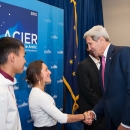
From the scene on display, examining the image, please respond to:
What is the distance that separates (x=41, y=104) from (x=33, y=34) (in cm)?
103

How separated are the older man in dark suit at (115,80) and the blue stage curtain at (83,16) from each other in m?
1.68

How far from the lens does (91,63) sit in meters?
3.19

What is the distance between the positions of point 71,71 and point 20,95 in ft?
4.66

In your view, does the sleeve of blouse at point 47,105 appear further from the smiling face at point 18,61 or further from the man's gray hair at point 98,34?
the man's gray hair at point 98,34

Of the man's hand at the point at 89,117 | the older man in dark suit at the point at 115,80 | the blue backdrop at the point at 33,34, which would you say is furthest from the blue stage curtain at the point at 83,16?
the older man in dark suit at the point at 115,80

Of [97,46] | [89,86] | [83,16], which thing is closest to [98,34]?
[97,46]

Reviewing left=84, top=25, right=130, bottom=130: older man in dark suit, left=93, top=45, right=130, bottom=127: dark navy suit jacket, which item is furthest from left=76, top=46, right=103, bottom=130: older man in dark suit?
left=93, top=45, right=130, bottom=127: dark navy suit jacket

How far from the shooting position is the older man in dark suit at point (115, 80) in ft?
6.16

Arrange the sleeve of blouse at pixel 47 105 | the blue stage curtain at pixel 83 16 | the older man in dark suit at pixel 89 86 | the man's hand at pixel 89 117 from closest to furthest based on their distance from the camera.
Answer: the sleeve of blouse at pixel 47 105
the man's hand at pixel 89 117
the older man in dark suit at pixel 89 86
the blue stage curtain at pixel 83 16

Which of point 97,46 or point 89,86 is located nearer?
point 97,46

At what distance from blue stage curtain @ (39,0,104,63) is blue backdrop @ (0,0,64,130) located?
0.70 metres

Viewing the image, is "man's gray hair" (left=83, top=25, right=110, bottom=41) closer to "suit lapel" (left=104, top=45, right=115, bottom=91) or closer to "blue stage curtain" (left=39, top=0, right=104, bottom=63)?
"suit lapel" (left=104, top=45, right=115, bottom=91)

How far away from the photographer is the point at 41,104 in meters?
1.98

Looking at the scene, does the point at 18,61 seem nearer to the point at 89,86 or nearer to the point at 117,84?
the point at 117,84
